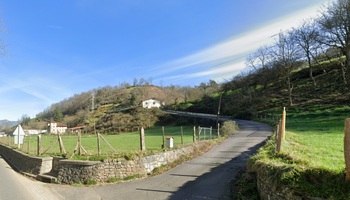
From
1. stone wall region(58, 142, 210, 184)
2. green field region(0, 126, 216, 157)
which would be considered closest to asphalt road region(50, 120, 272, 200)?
stone wall region(58, 142, 210, 184)

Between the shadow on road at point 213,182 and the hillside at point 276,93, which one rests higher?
the hillside at point 276,93

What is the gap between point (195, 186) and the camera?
11023mm

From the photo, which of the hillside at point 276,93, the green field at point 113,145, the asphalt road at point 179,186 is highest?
the hillside at point 276,93

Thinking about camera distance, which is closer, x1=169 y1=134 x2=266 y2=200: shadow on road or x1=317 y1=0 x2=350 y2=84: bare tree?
x1=169 y1=134 x2=266 y2=200: shadow on road

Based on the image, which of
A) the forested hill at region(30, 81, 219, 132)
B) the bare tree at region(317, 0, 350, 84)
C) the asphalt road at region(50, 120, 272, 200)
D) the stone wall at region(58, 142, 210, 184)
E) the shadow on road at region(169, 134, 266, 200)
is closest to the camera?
the shadow on road at region(169, 134, 266, 200)

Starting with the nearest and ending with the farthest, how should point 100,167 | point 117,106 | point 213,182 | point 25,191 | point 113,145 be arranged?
point 213,182
point 25,191
point 100,167
point 113,145
point 117,106

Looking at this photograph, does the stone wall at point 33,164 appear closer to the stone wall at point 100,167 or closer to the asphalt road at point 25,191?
the stone wall at point 100,167

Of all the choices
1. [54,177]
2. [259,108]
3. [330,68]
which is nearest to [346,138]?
[54,177]

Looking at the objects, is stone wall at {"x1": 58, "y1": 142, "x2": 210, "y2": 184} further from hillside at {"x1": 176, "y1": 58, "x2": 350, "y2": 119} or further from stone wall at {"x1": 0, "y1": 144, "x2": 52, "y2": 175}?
hillside at {"x1": 176, "y1": 58, "x2": 350, "y2": 119}

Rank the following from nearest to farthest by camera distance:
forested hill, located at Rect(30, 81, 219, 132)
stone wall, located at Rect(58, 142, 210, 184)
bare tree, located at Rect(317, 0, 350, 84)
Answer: stone wall, located at Rect(58, 142, 210, 184), bare tree, located at Rect(317, 0, 350, 84), forested hill, located at Rect(30, 81, 219, 132)

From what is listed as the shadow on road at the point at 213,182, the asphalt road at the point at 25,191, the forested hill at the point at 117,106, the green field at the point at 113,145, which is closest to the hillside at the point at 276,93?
the forested hill at the point at 117,106

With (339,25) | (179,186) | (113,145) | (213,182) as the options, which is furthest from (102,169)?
(339,25)

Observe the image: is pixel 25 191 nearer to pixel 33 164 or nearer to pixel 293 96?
pixel 33 164

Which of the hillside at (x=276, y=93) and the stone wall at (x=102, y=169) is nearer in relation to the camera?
the stone wall at (x=102, y=169)
